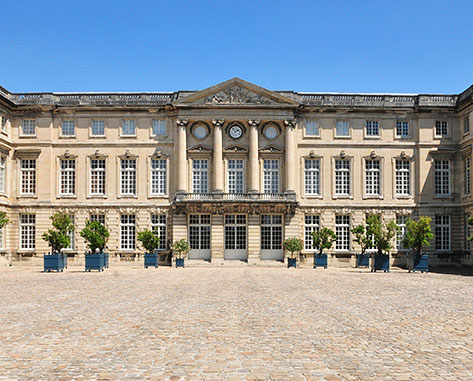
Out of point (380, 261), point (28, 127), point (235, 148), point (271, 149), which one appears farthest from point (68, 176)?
point (380, 261)

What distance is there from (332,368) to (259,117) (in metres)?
33.7

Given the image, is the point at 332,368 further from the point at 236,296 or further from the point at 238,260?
the point at 238,260

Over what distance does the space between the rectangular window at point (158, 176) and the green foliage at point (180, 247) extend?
461 cm

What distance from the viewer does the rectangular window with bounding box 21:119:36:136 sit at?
41.1m

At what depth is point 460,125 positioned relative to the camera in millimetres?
40406

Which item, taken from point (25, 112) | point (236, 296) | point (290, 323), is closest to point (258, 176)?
point (25, 112)

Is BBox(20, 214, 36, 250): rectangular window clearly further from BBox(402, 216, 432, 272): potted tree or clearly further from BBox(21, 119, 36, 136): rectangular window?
BBox(402, 216, 432, 272): potted tree

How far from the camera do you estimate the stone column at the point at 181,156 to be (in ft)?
132

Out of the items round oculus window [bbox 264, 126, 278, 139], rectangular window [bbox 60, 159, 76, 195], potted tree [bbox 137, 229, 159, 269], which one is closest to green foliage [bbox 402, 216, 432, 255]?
round oculus window [bbox 264, 126, 278, 139]

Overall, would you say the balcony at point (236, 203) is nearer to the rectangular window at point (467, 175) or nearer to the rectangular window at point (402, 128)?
the rectangular window at point (402, 128)

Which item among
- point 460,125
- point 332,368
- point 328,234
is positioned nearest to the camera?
point 332,368

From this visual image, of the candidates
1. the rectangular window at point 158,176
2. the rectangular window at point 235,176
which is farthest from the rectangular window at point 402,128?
the rectangular window at point 158,176

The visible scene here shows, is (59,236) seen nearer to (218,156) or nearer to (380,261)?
(218,156)

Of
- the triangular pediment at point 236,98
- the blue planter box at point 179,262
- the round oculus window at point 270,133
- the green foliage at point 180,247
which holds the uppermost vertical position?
the triangular pediment at point 236,98
